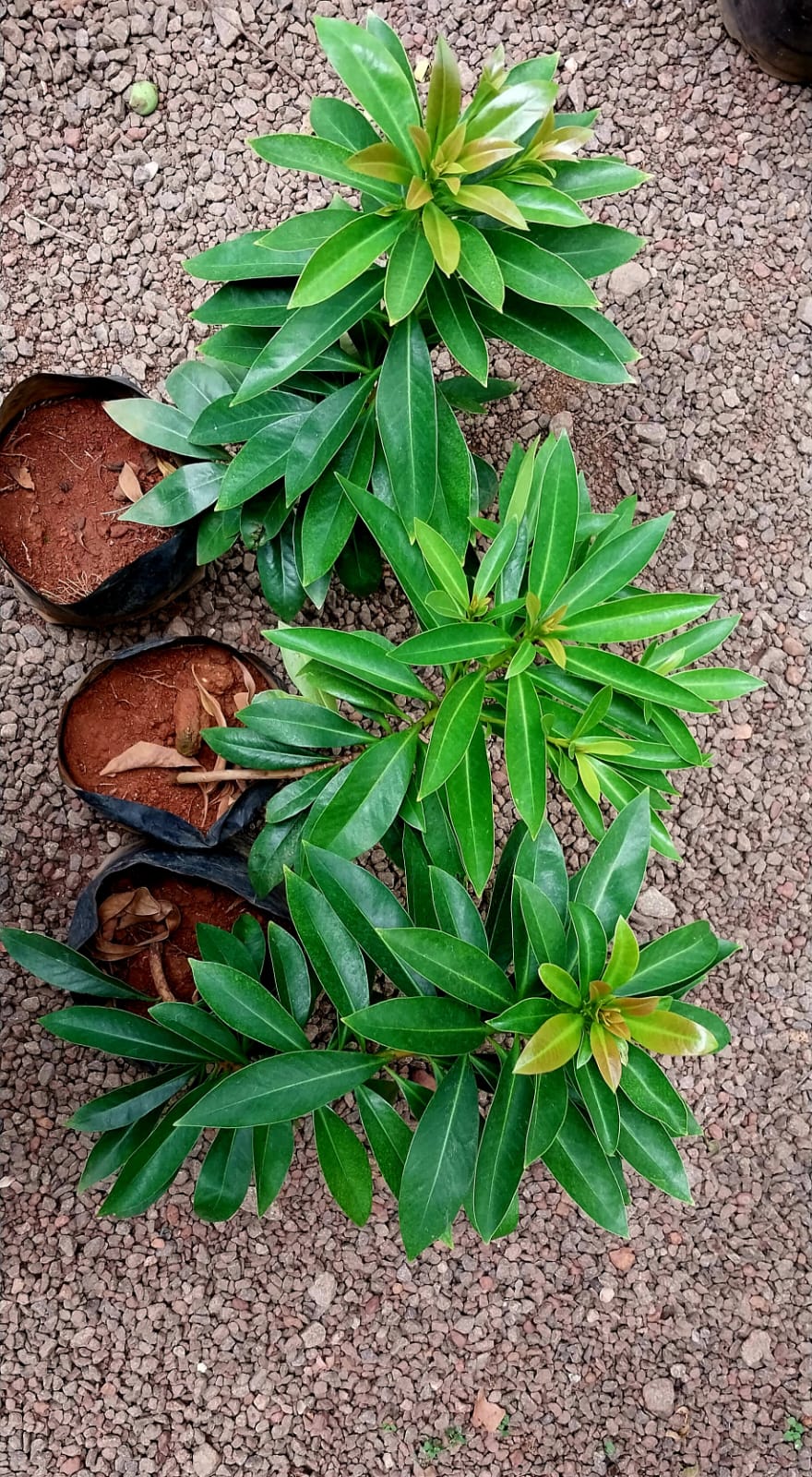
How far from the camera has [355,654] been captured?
1.24m

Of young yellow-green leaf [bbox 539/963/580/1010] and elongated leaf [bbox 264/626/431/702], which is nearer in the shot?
young yellow-green leaf [bbox 539/963/580/1010]

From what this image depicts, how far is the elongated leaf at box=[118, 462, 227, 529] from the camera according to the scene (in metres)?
1.48

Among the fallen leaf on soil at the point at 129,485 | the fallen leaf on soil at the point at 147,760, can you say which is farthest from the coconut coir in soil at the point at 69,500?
the fallen leaf on soil at the point at 147,760

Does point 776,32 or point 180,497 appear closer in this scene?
point 180,497

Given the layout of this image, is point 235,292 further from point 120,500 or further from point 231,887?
point 231,887

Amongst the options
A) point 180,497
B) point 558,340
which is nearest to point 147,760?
point 180,497

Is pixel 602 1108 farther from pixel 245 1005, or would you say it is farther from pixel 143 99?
pixel 143 99

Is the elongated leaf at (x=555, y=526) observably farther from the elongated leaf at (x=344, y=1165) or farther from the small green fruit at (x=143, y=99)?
the small green fruit at (x=143, y=99)

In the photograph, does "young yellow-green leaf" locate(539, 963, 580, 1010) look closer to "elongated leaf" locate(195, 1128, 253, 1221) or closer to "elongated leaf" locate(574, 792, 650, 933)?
"elongated leaf" locate(574, 792, 650, 933)

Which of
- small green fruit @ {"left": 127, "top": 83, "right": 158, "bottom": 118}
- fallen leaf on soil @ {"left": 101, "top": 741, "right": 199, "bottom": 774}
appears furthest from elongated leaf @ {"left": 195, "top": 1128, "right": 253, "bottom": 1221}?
small green fruit @ {"left": 127, "top": 83, "right": 158, "bottom": 118}

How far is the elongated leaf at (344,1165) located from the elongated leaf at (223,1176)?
0.43 feet

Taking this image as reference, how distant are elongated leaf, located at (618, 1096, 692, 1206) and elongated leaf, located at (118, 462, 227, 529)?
1.04 m

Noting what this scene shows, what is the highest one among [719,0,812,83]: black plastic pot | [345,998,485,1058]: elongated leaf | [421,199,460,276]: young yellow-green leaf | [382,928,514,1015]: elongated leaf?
[719,0,812,83]: black plastic pot

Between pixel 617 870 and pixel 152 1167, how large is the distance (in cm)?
77
